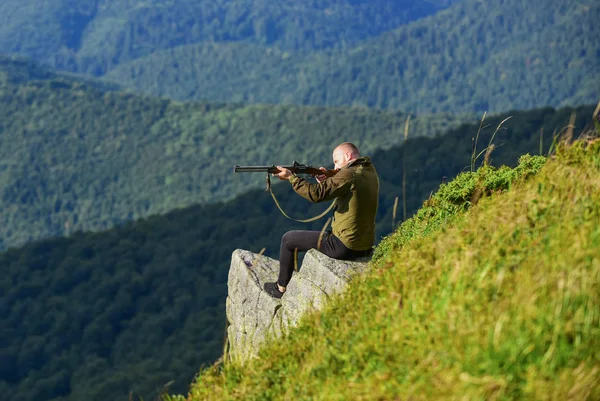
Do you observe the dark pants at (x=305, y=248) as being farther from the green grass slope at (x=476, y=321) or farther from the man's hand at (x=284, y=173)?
the green grass slope at (x=476, y=321)

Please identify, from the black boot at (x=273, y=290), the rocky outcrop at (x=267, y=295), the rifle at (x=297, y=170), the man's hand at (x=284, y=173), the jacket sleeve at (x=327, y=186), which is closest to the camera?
the rocky outcrop at (x=267, y=295)

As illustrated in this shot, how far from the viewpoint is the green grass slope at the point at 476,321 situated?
500cm

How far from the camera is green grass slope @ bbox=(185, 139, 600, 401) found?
16.4 ft

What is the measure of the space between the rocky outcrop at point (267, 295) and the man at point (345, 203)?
21 centimetres

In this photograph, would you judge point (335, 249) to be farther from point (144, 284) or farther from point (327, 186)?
point (144, 284)

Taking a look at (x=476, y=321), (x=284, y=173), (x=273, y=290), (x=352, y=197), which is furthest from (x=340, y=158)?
(x=476, y=321)

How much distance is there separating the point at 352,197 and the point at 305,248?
3.37 feet

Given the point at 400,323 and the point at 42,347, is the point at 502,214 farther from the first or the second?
the point at 42,347

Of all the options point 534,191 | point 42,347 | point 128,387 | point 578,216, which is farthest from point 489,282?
point 42,347

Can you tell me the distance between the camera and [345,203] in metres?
10.3

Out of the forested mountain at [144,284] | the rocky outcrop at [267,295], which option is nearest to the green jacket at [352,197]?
the rocky outcrop at [267,295]

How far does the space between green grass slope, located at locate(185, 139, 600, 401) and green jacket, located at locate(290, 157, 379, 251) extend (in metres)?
1.87

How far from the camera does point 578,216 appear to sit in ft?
21.7

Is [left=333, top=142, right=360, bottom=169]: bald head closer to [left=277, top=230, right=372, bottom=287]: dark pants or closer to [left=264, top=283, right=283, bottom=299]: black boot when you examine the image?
[left=277, top=230, right=372, bottom=287]: dark pants
